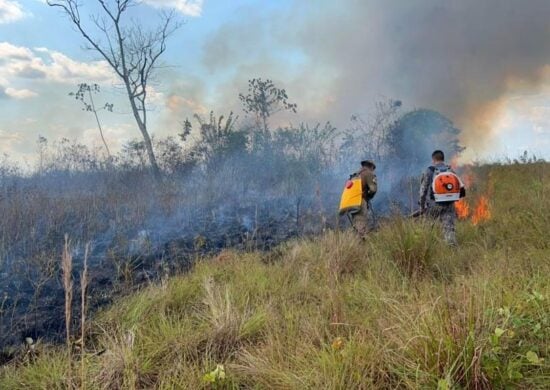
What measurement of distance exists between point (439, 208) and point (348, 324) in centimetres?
408

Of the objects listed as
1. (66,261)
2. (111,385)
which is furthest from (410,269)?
(66,261)

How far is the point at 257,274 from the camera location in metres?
5.47

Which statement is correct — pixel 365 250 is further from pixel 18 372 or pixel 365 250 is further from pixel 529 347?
pixel 18 372

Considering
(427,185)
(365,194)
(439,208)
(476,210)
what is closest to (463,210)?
(476,210)

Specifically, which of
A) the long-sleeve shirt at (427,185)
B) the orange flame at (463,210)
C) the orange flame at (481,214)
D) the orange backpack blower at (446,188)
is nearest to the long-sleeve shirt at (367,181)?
the long-sleeve shirt at (427,185)

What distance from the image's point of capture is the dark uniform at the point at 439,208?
661 centimetres

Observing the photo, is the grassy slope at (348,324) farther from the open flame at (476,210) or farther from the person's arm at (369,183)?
the open flame at (476,210)

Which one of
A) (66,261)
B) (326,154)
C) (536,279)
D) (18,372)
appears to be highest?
(326,154)

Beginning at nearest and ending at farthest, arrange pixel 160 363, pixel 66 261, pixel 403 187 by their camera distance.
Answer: pixel 66 261, pixel 160 363, pixel 403 187

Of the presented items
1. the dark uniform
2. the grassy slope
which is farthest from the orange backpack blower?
the grassy slope

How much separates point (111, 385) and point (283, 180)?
1242 cm

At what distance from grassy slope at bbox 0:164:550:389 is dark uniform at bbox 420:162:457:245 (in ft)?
1.57

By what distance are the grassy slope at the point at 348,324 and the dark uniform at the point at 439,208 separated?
0.48 meters

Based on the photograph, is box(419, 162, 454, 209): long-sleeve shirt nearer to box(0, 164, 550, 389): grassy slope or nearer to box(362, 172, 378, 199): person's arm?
box(362, 172, 378, 199): person's arm
